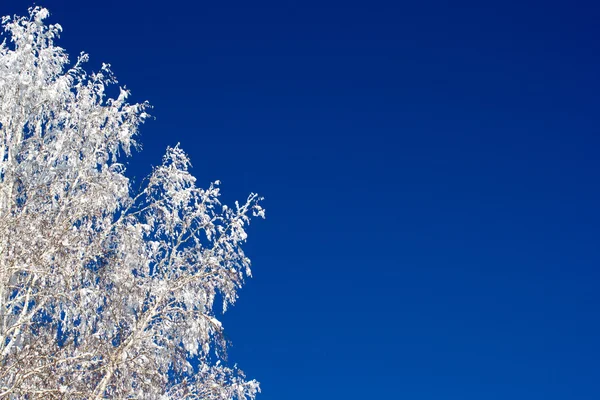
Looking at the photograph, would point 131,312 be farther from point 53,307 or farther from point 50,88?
point 50,88

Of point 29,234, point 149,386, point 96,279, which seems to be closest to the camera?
point 29,234

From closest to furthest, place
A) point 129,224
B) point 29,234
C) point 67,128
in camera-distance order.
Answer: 1. point 29,234
2. point 129,224
3. point 67,128

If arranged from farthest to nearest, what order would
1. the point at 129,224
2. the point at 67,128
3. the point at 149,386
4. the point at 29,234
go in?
the point at 67,128 → the point at 129,224 → the point at 149,386 → the point at 29,234

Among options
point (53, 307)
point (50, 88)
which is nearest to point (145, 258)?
point (53, 307)

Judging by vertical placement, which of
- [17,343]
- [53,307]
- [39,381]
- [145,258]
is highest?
[145,258]

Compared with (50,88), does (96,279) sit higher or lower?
lower

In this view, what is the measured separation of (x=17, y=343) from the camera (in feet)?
37.9

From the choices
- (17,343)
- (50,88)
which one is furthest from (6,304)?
(50,88)

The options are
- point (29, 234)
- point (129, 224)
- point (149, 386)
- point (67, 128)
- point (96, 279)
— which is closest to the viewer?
point (29, 234)

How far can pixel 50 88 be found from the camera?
14.3 meters

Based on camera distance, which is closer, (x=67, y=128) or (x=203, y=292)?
(x=203, y=292)

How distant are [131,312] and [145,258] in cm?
92

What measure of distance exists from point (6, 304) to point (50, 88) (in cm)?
459

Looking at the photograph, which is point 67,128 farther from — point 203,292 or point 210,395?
point 210,395
